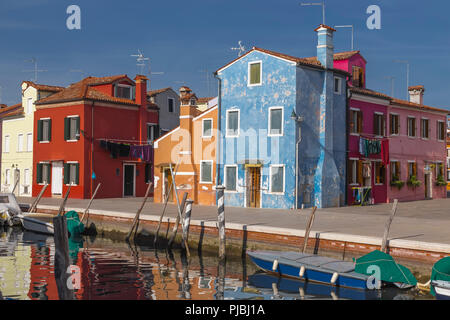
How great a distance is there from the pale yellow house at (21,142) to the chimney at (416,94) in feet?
79.0

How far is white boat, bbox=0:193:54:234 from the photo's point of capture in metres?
23.1

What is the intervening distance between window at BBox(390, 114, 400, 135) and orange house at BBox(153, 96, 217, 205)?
1109cm

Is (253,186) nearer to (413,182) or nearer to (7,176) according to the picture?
(413,182)

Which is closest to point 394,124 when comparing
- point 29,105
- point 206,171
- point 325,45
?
point 325,45

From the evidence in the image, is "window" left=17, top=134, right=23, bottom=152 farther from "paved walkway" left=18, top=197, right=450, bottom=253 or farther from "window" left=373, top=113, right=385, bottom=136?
"window" left=373, top=113, right=385, bottom=136

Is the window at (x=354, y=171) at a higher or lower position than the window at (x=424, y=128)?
lower

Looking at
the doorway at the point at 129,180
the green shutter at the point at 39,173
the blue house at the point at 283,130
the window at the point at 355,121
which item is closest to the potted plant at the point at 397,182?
the window at the point at 355,121

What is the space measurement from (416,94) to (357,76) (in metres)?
7.24

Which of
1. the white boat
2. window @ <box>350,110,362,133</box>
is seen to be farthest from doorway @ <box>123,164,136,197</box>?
window @ <box>350,110,362,133</box>

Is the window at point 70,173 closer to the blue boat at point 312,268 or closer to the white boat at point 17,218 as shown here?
the white boat at point 17,218

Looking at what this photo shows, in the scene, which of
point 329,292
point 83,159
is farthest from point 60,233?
point 83,159

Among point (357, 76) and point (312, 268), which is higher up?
point (357, 76)

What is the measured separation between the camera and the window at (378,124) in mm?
30503

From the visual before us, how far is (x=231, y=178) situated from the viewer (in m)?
26.9
